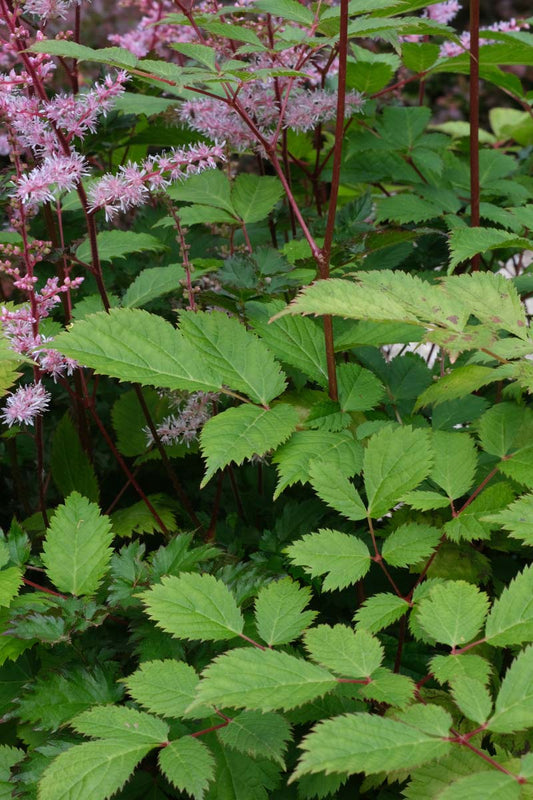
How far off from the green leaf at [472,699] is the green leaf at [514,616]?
0.27ft

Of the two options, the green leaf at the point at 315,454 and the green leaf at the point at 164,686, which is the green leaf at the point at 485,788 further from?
the green leaf at the point at 315,454

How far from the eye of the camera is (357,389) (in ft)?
3.77

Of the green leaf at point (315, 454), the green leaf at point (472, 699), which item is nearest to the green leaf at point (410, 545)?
the green leaf at point (315, 454)

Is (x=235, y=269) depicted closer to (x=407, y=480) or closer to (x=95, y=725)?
(x=407, y=480)

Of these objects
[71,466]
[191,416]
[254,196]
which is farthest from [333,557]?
[254,196]

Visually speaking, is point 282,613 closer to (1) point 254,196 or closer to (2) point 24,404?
(2) point 24,404

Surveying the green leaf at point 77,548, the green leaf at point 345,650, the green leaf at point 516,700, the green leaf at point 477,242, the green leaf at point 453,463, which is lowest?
the green leaf at point 77,548


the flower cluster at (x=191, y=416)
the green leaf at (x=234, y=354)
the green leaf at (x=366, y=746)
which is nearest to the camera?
the green leaf at (x=366, y=746)

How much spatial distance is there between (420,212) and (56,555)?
942 millimetres

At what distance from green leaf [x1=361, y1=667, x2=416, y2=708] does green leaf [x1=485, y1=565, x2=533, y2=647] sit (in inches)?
4.1

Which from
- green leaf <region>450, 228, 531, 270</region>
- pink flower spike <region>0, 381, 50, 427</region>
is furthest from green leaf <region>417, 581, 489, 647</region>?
pink flower spike <region>0, 381, 50, 427</region>

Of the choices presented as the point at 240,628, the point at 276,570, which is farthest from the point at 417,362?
the point at 240,628

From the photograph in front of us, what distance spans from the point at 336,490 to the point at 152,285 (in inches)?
22.7

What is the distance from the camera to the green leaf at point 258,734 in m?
0.84
